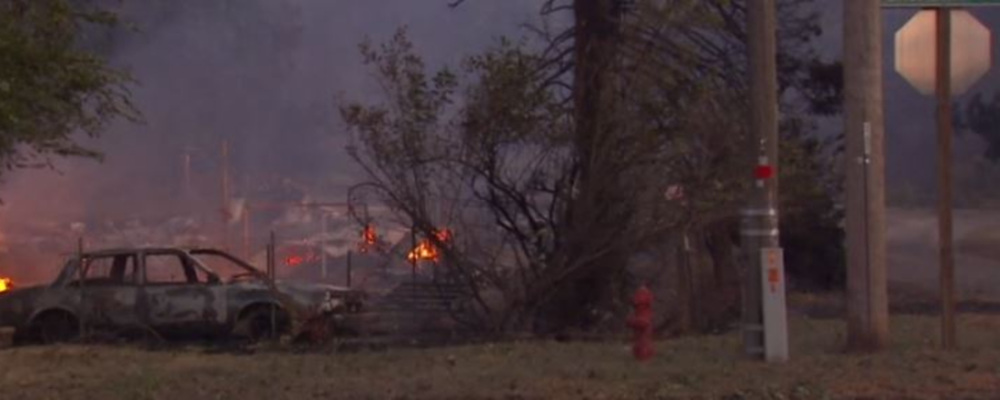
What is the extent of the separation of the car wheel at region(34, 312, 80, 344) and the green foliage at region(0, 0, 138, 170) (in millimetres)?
4277

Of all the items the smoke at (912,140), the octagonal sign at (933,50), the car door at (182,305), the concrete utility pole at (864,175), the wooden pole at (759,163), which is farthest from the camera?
the smoke at (912,140)

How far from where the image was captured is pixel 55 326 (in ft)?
67.6

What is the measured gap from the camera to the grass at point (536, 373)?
12227 mm

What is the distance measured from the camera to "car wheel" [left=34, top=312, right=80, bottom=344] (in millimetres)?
20500

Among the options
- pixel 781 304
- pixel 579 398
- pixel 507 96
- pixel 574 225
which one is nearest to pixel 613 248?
pixel 574 225

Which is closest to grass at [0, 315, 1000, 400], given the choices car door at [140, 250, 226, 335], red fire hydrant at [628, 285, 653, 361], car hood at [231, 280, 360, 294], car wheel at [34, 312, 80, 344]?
red fire hydrant at [628, 285, 653, 361]

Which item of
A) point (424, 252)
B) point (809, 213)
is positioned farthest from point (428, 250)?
point (809, 213)

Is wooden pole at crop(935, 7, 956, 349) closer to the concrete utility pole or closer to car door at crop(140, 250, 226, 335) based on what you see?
the concrete utility pole

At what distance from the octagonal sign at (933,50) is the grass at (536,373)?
2.40 m

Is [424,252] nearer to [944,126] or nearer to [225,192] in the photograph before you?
[944,126]

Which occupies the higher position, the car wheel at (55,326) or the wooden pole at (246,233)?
the wooden pole at (246,233)

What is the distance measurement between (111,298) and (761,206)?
382 inches

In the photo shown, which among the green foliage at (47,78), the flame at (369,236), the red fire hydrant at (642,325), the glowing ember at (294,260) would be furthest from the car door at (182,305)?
the red fire hydrant at (642,325)

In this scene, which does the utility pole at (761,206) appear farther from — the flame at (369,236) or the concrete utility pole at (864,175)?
the flame at (369,236)
